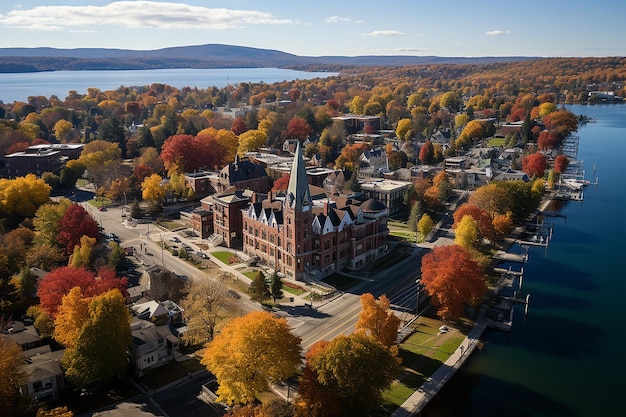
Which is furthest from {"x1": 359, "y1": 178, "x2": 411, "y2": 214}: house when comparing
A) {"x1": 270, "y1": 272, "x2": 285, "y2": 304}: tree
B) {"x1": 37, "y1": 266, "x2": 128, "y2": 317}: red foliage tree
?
{"x1": 37, "y1": 266, "x2": 128, "y2": 317}: red foliage tree

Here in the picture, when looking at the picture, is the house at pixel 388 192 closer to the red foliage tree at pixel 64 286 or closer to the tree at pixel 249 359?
the red foliage tree at pixel 64 286

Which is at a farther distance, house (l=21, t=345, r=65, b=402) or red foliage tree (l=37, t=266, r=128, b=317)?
red foliage tree (l=37, t=266, r=128, b=317)

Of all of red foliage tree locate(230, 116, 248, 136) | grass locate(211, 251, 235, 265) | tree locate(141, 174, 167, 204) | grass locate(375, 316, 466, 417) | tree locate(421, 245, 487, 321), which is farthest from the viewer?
red foliage tree locate(230, 116, 248, 136)

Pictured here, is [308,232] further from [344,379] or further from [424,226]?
[344,379]

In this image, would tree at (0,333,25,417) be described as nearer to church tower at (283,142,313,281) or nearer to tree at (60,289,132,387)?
tree at (60,289,132,387)

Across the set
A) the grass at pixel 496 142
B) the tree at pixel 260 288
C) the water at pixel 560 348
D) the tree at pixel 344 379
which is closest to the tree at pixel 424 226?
the water at pixel 560 348

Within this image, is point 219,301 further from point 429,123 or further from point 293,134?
point 429,123

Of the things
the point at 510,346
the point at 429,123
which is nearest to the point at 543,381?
the point at 510,346
